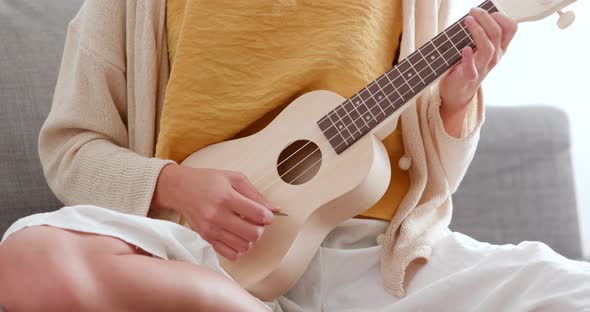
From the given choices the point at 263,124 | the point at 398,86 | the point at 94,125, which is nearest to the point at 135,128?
the point at 94,125

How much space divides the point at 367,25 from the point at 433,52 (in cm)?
13

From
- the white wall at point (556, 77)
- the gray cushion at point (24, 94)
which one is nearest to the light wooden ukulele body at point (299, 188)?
the gray cushion at point (24, 94)

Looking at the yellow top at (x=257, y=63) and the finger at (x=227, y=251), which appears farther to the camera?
the yellow top at (x=257, y=63)

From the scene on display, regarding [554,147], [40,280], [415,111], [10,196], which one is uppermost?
[40,280]

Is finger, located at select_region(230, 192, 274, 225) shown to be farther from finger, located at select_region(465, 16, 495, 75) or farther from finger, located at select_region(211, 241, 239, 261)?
finger, located at select_region(465, 16, 495, 75)

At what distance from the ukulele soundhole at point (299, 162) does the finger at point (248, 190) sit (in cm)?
7

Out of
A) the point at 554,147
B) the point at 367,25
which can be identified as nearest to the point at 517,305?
the point at 367,25

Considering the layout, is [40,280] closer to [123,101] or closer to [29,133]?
[123,101]

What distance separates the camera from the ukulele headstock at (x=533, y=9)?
45.8 inches

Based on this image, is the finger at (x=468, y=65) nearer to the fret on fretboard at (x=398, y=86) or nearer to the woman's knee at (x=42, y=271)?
the fret on fretboard at (x=398, y=86)

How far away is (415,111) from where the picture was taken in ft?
4.16

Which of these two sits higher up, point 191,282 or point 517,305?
point 191,282

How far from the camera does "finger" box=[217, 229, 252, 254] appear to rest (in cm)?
113

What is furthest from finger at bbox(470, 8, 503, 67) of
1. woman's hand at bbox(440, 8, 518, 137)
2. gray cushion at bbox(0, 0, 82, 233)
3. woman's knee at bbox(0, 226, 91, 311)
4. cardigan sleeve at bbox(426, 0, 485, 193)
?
gray cushion at bbox(0, 0, 82, 233)
